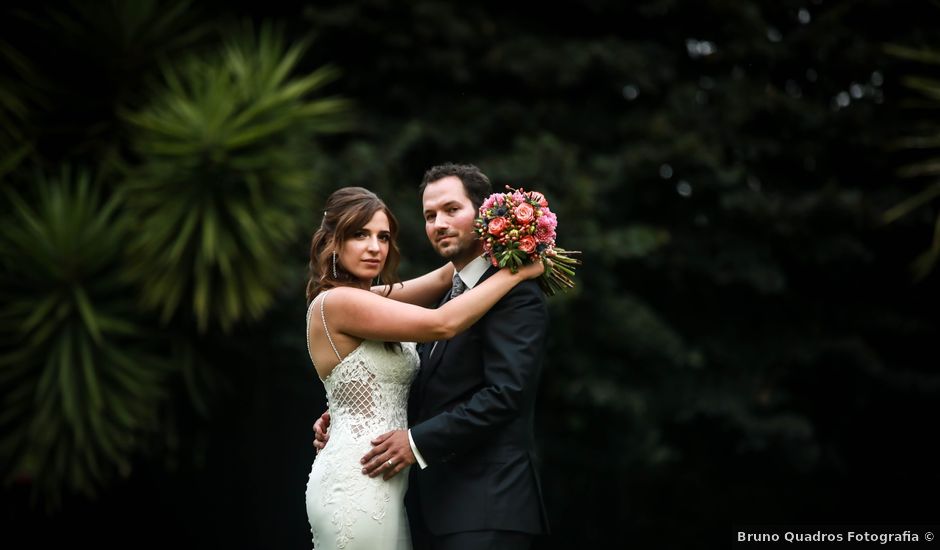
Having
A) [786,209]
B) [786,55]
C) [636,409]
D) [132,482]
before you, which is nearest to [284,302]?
[132,482]

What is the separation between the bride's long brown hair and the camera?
3.89m

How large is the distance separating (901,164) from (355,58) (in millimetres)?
6331

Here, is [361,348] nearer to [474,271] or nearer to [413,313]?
[413,313]

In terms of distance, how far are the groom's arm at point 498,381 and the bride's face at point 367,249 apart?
46 centimetres

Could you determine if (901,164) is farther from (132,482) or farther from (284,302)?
(132,482)

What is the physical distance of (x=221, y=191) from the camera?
9219 mm

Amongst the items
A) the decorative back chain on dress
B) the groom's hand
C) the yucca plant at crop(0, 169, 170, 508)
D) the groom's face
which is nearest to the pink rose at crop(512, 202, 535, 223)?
the groom's face

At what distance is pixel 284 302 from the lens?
1037cm

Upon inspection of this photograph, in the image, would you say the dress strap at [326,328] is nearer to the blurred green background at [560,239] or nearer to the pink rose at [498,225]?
the pink rose at [498,225]

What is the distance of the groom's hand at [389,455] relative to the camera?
12.1 feet

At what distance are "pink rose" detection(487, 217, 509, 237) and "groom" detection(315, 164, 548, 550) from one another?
22cm

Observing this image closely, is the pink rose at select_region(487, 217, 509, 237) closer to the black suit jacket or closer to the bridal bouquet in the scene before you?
the bridal bouquet

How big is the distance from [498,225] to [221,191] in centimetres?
596

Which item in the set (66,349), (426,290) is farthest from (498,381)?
(66,349)
